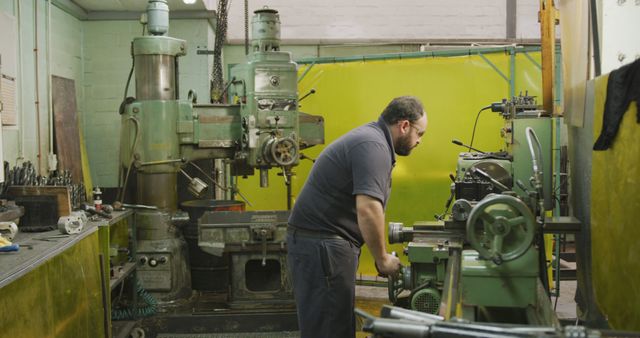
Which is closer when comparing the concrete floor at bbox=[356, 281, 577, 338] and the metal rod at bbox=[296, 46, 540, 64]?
the concrete floor at bbox=[356, 281, 577, 338]

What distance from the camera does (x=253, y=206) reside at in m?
4.88

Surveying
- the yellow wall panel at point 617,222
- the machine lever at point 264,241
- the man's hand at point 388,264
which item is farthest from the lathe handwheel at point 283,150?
the yellow wall panel at point 617,222

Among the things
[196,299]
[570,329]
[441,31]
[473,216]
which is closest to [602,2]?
[473,216]

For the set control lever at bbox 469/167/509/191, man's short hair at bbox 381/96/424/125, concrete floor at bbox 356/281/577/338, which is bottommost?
concrete floor at bbox 356/281/577/338

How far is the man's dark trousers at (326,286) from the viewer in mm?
2250

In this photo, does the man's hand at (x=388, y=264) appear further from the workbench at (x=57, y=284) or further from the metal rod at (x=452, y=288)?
the workbench at (x=57, y=284)

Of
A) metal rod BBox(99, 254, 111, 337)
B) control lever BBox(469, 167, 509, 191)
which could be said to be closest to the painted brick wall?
metal rod BBox(99, 254, 111, 337)

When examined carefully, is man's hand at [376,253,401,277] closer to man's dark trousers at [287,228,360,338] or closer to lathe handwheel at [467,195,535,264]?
man's dark trousers at [287,228,360,338]

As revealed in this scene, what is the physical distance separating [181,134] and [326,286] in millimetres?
1715

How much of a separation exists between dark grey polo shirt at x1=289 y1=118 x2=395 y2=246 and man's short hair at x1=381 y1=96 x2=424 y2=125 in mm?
44

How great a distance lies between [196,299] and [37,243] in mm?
1512

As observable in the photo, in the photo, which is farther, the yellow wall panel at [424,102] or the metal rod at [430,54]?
the yellow wall panel at [424,102]

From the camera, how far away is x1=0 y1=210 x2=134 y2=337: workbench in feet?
6.19

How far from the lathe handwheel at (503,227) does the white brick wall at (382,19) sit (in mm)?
4195
